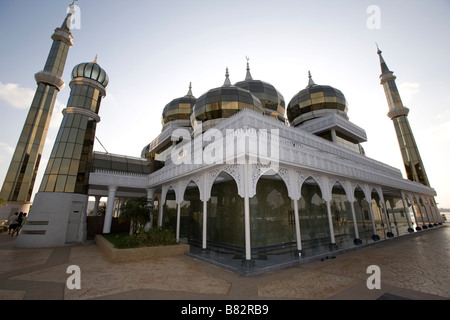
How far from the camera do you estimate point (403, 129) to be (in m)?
37.8

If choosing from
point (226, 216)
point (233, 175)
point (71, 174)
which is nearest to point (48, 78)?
point (71, 174)

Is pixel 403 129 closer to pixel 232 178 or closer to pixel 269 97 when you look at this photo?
pixel 269 97

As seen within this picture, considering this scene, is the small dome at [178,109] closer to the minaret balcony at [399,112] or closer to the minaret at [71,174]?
the minaret at [71,174]

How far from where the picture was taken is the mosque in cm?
983

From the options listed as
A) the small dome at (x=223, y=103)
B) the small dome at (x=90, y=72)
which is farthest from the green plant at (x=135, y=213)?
the small dome at (x=90, y=72)

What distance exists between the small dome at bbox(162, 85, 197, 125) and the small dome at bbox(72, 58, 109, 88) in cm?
902

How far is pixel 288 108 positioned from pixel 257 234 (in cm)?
2073

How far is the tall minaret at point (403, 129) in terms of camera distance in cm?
3491

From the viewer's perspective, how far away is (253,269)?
24.4 feet

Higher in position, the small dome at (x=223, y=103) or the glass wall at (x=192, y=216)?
the small dome at (x=223, y=103)

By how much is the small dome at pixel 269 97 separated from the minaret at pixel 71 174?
1610cm

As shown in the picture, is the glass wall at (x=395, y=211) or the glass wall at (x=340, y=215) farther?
the glass wall at (x=395, y=211)
